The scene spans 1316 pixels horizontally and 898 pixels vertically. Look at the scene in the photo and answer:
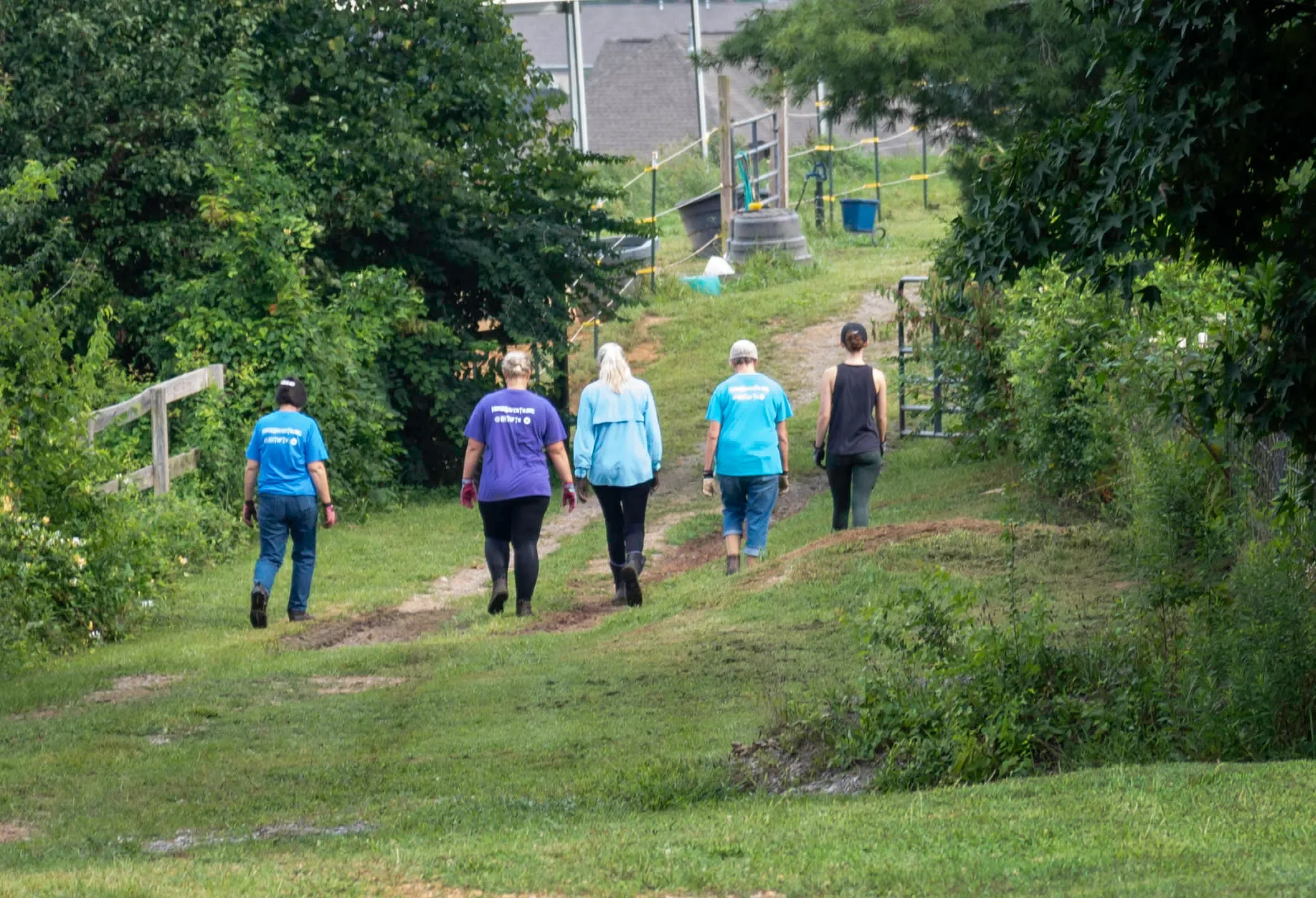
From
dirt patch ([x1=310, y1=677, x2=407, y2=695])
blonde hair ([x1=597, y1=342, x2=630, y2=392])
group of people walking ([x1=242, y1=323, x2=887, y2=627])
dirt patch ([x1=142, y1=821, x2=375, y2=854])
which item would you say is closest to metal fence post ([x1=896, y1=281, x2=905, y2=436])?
group of people walking ([x1=242, y1=323, x2=887, y2=627])

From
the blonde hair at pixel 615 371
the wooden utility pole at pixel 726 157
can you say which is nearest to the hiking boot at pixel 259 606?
the blonde hair at pixel 615 371

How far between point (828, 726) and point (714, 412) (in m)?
4.91

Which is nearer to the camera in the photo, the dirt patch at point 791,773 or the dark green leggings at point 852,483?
the dirt patch at point 791,773

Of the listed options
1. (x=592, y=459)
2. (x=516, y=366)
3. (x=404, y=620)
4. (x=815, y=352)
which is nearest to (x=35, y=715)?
(x=404, y=620)

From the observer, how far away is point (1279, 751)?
694 cm

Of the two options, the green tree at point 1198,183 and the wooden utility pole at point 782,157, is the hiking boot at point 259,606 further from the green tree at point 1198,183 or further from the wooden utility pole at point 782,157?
the wooden utility pole at point 782,157

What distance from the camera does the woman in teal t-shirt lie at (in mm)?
12078

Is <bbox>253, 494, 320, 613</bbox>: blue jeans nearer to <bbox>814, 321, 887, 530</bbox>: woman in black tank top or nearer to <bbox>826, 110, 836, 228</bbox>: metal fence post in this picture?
<bbox>814, 321, 887, 530</bbox>: woman in black tank top

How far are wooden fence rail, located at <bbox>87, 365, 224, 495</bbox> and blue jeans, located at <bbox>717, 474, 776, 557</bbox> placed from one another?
441 centimetres

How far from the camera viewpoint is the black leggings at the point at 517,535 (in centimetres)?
1140

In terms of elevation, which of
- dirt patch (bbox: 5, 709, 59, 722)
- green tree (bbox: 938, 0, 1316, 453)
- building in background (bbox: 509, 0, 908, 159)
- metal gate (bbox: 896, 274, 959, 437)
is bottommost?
dirt patch (bbox: 5, 709, 59, 722)

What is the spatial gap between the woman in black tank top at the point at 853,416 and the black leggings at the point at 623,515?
133 centimetres

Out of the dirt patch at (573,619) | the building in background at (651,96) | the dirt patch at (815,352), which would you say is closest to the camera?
the dirt patch at (573,619)

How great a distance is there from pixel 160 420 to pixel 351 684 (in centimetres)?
559
